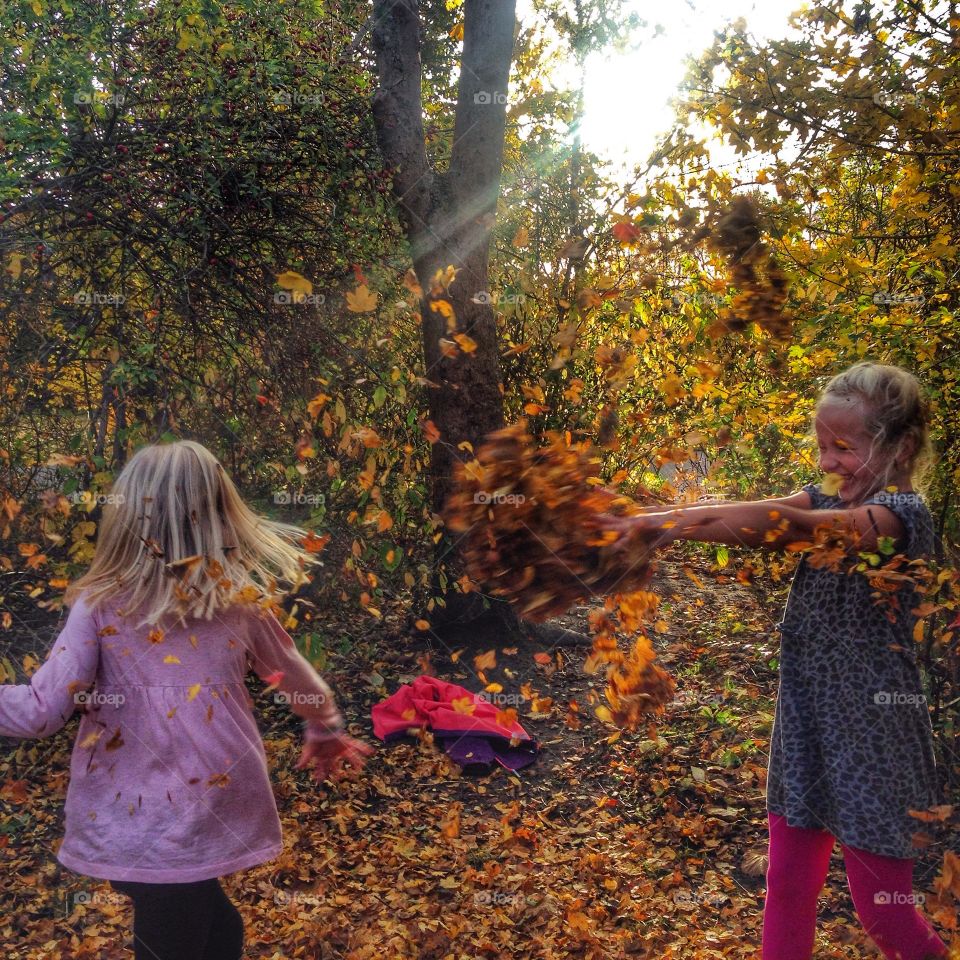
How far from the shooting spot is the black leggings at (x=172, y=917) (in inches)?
73.1

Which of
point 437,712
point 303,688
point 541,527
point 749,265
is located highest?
point 749,265

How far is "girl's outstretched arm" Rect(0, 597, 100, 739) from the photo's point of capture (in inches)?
71.4

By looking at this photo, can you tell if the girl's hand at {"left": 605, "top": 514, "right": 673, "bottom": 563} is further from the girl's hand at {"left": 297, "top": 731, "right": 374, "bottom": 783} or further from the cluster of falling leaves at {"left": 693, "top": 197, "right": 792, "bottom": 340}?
the cluster of falling leaves at {"left": 693, "top": 197, "right": 792, "bottom": 340}

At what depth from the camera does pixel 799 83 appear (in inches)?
104

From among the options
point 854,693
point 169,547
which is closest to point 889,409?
point 854,693

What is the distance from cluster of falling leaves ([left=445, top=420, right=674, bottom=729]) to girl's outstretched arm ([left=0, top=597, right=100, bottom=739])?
891mm

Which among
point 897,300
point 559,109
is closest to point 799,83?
point 897,300

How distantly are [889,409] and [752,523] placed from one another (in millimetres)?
512

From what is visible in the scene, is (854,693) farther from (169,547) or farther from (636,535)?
(169,547)

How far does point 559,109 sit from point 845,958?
7327mm

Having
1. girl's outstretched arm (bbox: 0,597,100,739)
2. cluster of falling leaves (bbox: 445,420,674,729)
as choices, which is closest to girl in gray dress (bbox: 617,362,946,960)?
cluster of falling leaves (bbox: 445,420,674,729)

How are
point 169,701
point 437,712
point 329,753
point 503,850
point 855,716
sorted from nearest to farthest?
point 169,701 < point 855,716 < point 329,753 < point 503,850 < point 437,712

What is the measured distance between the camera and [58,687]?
72.4 inches

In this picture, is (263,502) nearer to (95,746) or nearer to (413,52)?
(95,746)
